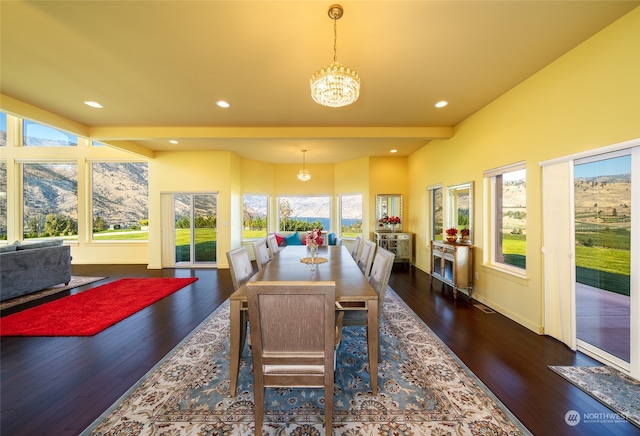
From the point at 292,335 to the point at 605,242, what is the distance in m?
3.19

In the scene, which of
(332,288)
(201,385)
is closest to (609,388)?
(332,288)

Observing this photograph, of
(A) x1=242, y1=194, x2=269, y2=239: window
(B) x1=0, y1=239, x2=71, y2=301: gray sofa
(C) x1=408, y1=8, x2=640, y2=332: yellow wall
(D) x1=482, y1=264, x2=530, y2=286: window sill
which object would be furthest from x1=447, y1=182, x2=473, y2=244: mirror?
(B) x1=0, y1=239, x2=71, y2=301: gray sofa

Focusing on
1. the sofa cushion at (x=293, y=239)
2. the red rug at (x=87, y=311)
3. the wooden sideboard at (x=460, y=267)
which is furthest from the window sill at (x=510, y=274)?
the red rug at (x=87, y=311)

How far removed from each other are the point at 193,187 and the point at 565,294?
6.90 metres

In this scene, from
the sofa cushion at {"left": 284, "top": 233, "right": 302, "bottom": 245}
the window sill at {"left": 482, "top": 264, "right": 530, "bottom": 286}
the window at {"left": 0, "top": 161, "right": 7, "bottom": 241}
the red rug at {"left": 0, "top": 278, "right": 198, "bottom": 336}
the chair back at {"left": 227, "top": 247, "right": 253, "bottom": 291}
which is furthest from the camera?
the sofa cushion at {"left": 284, "top": 233, "right": 302, "bottom": 245}

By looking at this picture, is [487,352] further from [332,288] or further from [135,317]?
[135,317]

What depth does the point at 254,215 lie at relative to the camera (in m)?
7.29

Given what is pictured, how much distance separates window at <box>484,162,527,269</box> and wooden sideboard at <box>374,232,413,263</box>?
265 centimetres

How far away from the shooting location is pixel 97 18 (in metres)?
1.91

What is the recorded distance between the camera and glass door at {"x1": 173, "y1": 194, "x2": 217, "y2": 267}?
6.11m

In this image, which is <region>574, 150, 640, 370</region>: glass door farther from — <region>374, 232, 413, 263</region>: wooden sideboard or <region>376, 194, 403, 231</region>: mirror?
<region>376, 194, 403, 231</region>: mirror

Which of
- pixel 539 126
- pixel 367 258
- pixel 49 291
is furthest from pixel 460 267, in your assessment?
pixel 49 291

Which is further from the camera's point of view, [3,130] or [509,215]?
[3,130]

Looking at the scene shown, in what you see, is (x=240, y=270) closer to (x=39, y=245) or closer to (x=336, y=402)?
(x=336, y=402)
